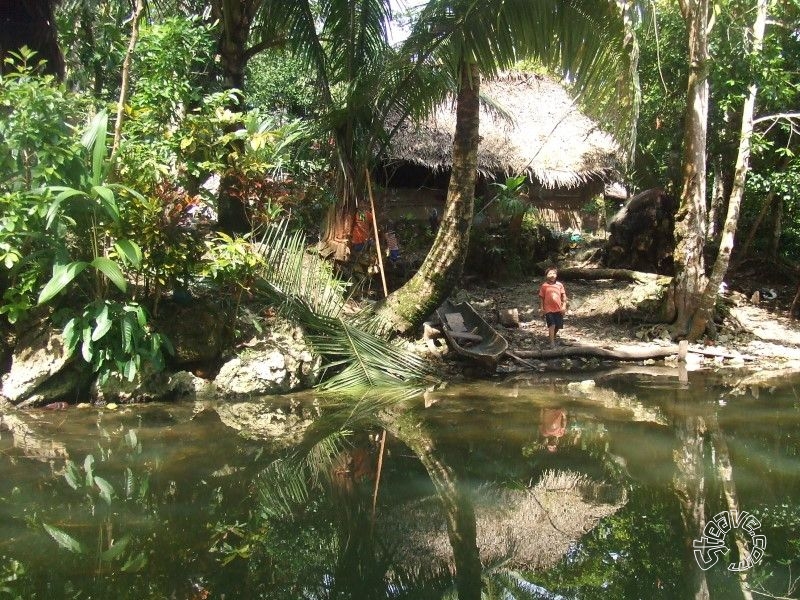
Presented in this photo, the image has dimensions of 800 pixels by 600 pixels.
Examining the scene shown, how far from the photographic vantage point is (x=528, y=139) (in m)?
15.1

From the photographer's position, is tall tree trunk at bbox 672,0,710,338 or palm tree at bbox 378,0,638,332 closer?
palm tree at bbox 378,0,638,332

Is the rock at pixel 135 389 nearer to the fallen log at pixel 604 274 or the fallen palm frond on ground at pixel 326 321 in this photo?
the fallen palm frond on ground at pixel 326 321

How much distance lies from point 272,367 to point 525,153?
8.93 metres

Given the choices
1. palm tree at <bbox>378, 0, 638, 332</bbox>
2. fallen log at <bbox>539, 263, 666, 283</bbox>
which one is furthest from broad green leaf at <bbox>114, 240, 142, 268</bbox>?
fallen log at <bbox>539, 263, 666, 283</bbox>

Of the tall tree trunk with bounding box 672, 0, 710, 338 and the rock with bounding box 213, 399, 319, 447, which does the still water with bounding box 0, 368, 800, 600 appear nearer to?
the rock with bounding box 213, 399, 319, 447

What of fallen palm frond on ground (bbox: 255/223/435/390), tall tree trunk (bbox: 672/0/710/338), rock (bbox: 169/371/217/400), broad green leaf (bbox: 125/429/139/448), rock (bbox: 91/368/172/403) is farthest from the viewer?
tall tree trunk (bbox: 672/0/710/338)

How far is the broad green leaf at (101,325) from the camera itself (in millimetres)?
6230

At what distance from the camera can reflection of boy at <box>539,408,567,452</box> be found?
562 centimetres

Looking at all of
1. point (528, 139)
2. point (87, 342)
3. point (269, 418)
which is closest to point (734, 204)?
point (528, 139)

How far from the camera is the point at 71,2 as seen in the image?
12.2 metres

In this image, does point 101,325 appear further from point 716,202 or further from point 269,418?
point 716,202

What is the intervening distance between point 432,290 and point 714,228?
25.0 ft

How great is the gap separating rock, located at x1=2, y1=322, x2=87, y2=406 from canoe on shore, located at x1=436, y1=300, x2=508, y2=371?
4.33 metres

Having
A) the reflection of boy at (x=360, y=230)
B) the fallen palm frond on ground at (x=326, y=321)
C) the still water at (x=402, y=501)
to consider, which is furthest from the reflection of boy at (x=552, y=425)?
the reflection of boy at (x=360, y=230)
